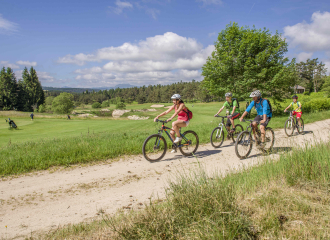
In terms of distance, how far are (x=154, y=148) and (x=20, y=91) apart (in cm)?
8882

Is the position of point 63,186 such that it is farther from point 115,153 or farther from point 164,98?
point 164,98

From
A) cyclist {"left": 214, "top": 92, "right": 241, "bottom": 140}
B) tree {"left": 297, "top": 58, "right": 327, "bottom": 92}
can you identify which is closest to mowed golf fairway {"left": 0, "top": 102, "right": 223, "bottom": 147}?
cyclist {"left": 214, "top": 92, "right": 241, "bottom": 140}

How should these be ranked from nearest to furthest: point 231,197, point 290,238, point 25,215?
point 290,238 → point 231,197 → point 25,215

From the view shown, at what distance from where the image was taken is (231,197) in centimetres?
271

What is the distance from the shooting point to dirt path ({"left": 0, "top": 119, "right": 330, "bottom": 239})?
357cm

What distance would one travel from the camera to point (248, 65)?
22.6m

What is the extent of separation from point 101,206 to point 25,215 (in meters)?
1.41

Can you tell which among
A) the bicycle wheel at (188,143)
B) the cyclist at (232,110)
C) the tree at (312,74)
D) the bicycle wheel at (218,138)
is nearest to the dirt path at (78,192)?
the bicycle wheel at (188,143)

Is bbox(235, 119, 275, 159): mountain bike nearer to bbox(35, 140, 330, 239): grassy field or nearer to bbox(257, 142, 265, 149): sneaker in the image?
bbox(257, 142, 265, 149): sneaker

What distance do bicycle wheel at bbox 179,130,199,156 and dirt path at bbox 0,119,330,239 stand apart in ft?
2.34

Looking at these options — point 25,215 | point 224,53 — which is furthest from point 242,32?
point 25,215

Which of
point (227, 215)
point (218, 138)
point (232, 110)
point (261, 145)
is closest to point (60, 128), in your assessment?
point (218, 138)

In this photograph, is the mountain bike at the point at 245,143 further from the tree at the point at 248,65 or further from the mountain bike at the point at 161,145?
the tree at the point at 248,65

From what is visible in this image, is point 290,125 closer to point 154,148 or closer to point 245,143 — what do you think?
point 245,143
